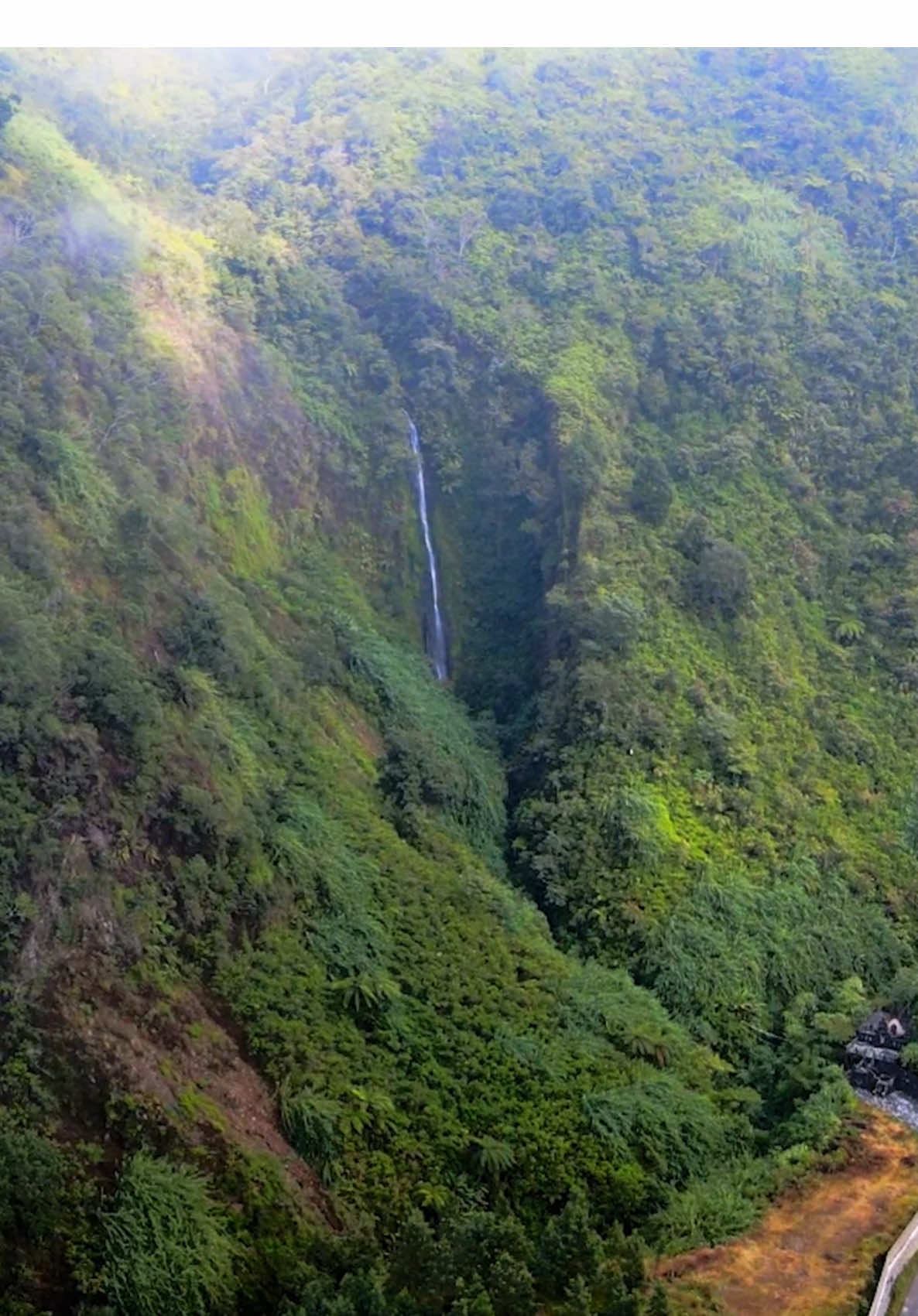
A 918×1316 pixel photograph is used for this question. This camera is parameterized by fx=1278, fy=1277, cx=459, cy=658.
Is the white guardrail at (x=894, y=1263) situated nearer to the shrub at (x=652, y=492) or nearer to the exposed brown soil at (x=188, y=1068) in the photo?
the exposed brown soil at (x=188, y=1068)

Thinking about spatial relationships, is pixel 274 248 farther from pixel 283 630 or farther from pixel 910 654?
pixel 910 654

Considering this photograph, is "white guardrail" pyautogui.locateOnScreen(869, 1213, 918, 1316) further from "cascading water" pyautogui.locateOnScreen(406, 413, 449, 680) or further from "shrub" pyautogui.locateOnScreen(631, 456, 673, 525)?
"shrub" pyautogui.locateOnScreen(631, 456, 673, 525)

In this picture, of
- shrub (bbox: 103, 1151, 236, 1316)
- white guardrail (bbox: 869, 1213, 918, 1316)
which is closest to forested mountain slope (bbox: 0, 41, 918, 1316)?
shrub (bbox: 103, 1151, 236, 1316)

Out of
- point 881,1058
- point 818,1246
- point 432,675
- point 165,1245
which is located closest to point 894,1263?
point 818,1246

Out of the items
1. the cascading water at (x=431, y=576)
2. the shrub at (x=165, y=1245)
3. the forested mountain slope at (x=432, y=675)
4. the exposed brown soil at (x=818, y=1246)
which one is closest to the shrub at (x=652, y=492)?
the forested mountain slope at (x=432, y=675)

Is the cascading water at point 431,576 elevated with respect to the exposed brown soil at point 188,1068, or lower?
elevated

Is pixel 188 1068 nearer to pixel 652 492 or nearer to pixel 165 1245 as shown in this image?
pixel 165 1245
